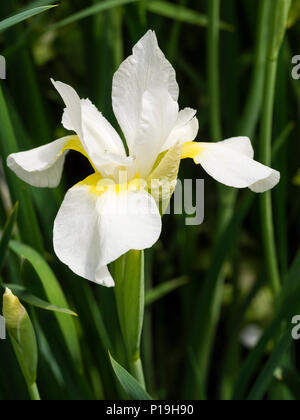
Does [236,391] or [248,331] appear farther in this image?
[248,331]

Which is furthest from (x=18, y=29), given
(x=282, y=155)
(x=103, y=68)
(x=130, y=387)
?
A: (x=130, y=387)

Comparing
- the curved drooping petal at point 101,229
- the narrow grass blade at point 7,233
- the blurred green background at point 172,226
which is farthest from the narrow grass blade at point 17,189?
the curved drooping petal at point 101,229

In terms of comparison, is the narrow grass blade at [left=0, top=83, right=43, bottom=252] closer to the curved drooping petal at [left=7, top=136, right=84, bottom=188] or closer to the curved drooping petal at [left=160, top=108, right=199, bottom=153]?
the curved drooping petal at [left=7, top=136, right=84, bottom=188]

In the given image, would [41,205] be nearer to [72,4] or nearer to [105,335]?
[105,335]

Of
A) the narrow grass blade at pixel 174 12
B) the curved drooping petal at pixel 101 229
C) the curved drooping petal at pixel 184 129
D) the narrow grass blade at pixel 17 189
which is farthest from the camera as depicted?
the narrow grass blade at pixel 174 12

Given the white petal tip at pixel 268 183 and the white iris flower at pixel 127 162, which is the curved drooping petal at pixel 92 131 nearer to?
the white iris flower at pixel 127 162
